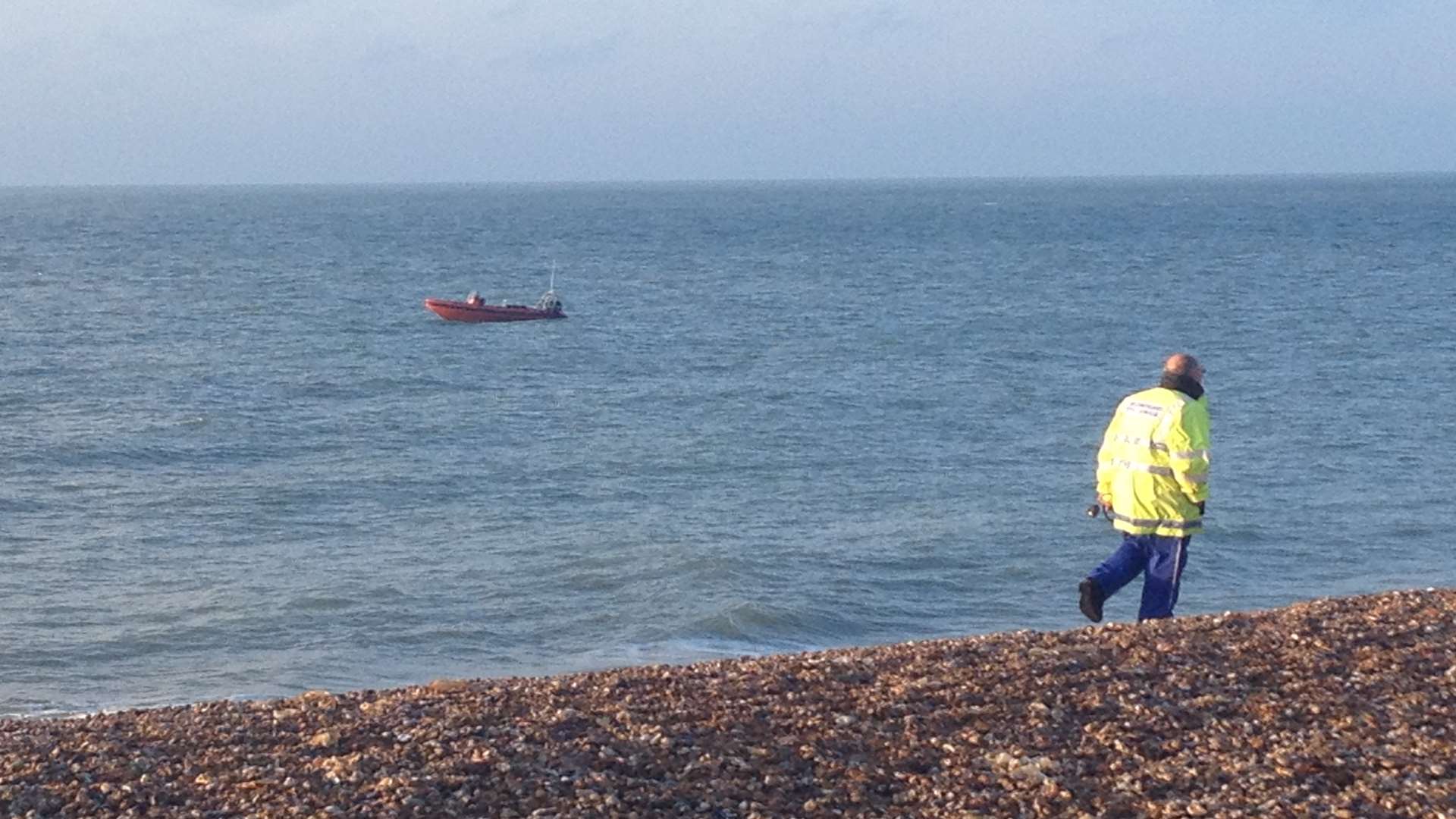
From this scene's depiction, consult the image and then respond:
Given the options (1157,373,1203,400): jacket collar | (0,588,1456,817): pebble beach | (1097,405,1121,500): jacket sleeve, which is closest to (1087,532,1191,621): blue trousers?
(1097,405,1121,500): jacket sleeve

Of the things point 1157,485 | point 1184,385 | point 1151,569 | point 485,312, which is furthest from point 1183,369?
point 485,312

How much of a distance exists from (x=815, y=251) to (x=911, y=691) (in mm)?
87308

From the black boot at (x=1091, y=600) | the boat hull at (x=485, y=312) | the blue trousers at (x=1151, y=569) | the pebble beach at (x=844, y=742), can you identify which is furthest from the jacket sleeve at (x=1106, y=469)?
the boat hull at (x=485, y=312)

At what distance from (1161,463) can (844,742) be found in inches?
128

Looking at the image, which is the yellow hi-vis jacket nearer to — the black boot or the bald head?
the bald head

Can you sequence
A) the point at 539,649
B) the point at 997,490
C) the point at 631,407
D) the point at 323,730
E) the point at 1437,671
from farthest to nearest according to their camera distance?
the point at 631,407 < the point at 997,490 < the point at 539,649 < the point at 1437,671 < the point at 323,730

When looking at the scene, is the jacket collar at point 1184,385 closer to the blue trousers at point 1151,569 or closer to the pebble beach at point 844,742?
the blue trousers at point 1151,569

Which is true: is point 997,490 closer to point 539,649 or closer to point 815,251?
point 539,649

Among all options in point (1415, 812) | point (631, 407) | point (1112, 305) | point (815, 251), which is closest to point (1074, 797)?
point (1415, 812)

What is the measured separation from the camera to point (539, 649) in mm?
17000

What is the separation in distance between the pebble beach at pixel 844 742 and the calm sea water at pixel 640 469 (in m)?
8.23

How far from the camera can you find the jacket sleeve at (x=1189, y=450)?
9.37m

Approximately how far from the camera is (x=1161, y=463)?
9477 mm

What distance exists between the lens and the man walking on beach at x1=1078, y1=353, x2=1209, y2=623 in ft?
30.8
